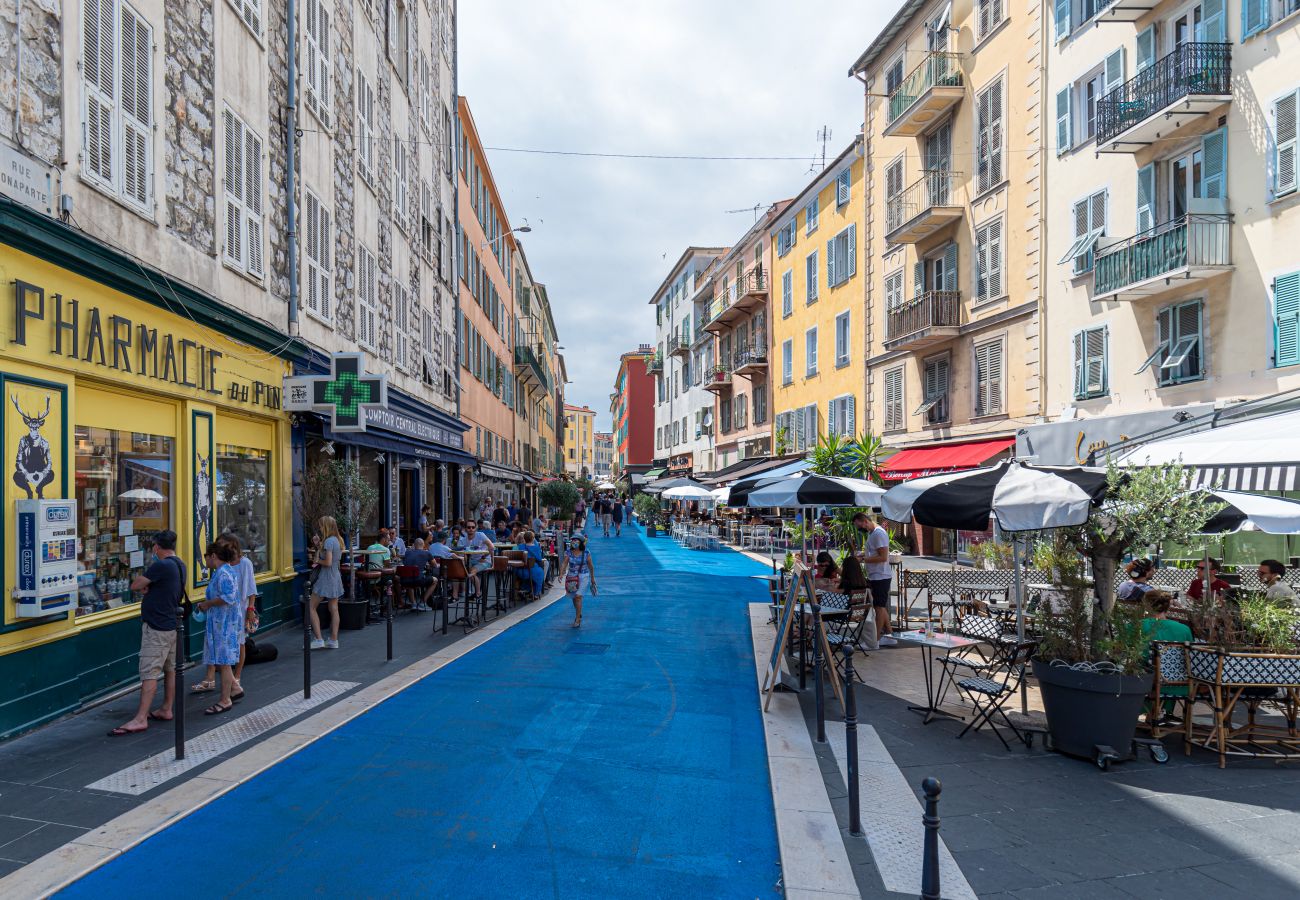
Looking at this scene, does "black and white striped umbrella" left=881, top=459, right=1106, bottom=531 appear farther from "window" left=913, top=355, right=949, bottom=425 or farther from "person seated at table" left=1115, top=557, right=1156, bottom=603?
"window" left=913, top=355, right=949, bottom=425

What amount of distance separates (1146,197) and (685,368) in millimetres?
37492

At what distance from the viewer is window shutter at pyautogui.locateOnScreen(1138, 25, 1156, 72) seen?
15781 millimetres

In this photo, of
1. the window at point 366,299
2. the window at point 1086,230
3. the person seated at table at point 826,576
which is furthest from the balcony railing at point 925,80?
the person seated at table at point 826,576

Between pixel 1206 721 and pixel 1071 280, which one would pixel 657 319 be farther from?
pixel 1206 721

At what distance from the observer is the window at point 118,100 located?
24.7 feet

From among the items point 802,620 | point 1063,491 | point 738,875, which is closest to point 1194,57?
point 1063,491

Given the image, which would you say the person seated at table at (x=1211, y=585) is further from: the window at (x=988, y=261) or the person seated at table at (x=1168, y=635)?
the window at (x=988, y=261)

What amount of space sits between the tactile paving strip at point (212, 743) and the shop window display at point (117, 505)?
2.08m

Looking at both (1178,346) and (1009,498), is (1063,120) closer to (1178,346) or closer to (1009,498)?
(1178,346)

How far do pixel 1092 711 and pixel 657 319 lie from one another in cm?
6119

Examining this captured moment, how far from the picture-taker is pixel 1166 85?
48.3ft

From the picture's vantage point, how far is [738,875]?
4.37m

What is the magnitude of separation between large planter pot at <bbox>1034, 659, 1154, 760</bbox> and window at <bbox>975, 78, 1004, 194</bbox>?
1725 centimetres

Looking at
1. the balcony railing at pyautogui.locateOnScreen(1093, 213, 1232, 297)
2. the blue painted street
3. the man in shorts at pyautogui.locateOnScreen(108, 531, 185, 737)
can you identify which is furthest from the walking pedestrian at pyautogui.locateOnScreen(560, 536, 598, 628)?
the balcony railing at pyautogui.locateOnScreen(1093, 213, 1232, 297)
